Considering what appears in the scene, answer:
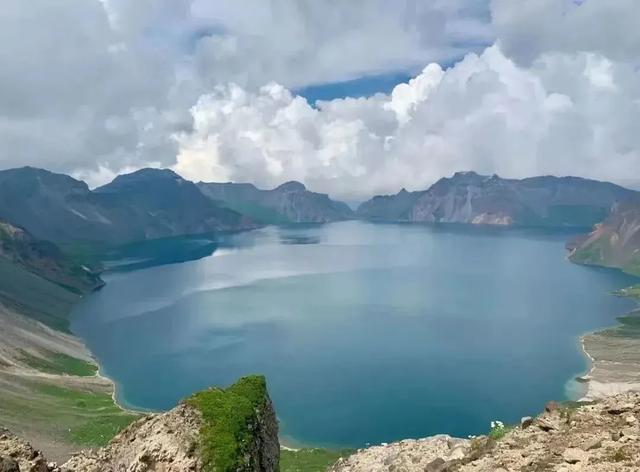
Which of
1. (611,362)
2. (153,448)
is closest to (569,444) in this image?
(153,448)

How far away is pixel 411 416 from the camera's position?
100375 millimetres

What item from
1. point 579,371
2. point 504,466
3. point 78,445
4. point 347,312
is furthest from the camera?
point 347,312

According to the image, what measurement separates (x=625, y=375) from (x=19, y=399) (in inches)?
4889

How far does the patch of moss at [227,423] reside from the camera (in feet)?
65.5

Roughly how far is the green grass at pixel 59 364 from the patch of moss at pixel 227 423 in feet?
391

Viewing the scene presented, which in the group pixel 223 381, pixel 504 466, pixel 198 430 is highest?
pixel 504 466

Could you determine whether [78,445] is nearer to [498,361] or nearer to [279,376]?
[279,376]

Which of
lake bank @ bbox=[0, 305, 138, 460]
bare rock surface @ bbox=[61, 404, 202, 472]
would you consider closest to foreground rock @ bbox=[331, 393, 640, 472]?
bare rock surface @ bbox=[61, 404, 202, 472]

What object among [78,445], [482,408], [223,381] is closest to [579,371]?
[482,408]

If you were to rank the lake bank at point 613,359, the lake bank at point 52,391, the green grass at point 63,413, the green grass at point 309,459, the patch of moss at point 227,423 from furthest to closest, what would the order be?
the lake bank at point 613,359 → the green grass at point 63,413 → the lake bank at point 52,391 → the green grass at point 309,459 → the patch of moss at point 227,423

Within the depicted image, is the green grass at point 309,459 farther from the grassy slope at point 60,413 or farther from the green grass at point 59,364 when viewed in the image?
the green grass at point 59,364

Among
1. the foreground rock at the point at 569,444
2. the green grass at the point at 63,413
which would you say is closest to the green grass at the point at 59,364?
the green grass at the point at 63,413

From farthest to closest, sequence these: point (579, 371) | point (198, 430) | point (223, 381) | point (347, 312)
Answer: point (347, 312) → point (579, 371) → point (223, 381) → point (198, 430)

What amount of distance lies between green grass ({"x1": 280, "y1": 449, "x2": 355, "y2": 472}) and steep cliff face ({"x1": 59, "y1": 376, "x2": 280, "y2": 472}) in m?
48.8
